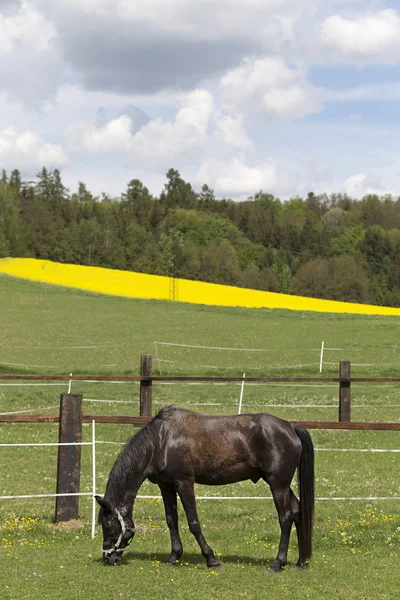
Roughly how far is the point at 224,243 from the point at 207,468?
97.6 m

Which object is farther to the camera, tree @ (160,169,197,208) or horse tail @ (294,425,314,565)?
tree @ (160,169,197,208)

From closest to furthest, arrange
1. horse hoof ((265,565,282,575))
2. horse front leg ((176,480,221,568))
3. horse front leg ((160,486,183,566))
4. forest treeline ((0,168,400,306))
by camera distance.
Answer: horse hoof ((265,565,282,575))
horse front leg ((176,480,221,568))
horse front leg ((160,486,183,566))
forest treeline ((0,168,400,306))

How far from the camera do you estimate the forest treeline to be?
301ft

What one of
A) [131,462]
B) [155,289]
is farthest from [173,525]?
[155,289]

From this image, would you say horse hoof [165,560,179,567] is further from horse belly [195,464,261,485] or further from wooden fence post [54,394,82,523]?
wooden fence post [54,394,82,523]

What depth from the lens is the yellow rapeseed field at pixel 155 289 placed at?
Result: 5797 centimetres

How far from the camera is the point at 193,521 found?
7637 millimetres

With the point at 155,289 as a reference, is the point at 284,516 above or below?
below

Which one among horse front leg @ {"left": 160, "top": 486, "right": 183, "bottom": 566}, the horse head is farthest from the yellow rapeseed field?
the horse head

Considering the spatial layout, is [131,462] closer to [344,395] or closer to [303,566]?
[303,566]

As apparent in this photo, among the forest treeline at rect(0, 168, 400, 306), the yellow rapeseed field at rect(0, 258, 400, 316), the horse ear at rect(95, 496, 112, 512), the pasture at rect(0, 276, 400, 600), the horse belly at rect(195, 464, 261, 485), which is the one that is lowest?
the pasture at rect(0, 276, 400, 600)

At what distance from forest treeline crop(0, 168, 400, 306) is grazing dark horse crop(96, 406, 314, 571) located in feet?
227

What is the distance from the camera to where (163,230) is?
110 meters

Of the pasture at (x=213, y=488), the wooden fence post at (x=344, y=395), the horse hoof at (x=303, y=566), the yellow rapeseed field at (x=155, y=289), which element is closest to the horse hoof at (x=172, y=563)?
the pasture at (x=213, y=488)
